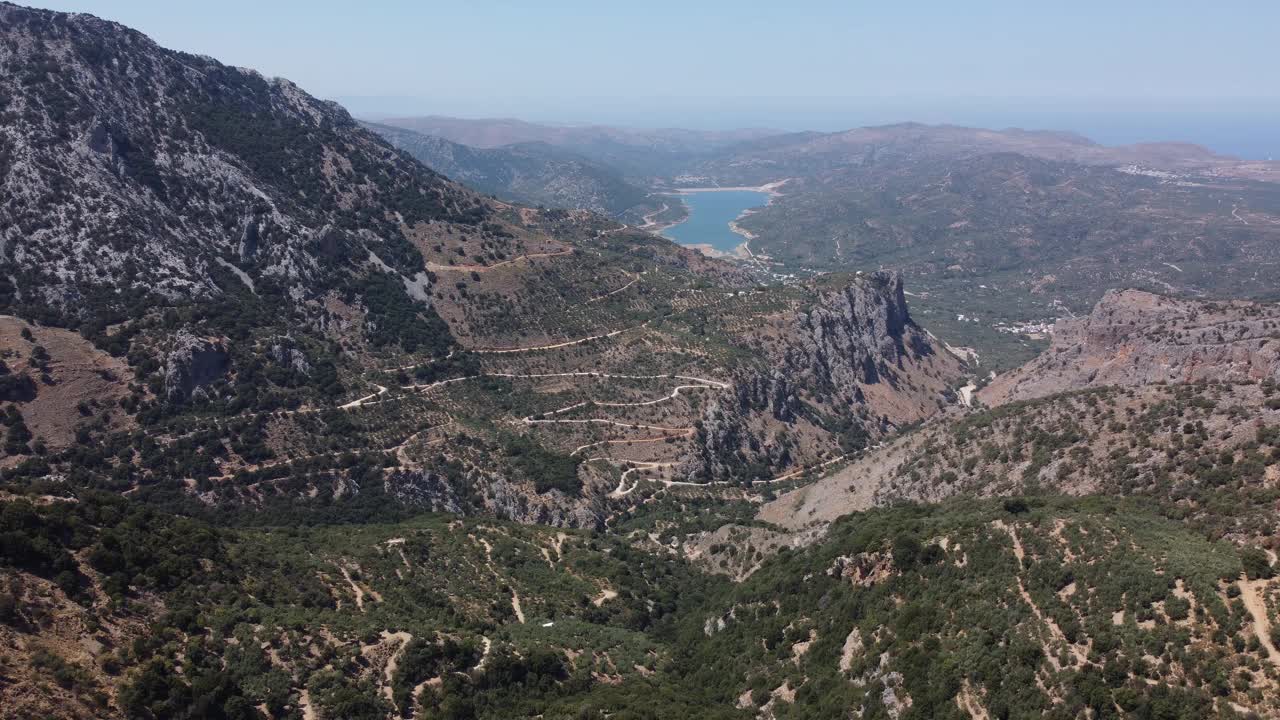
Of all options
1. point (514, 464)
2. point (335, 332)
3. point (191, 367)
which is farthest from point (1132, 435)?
point (335, 332)

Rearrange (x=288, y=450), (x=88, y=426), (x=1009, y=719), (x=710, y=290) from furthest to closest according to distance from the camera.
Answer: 1. (x=710, y=290)
2. (x=288, y=450)
3. (x=88, y=426)
4. (x=1009, y=719)

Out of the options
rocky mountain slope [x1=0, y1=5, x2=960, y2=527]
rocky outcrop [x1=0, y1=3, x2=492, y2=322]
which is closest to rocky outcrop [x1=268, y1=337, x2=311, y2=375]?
rocky mountain slope [x1=0, y1=5, x2=960, y2=527]

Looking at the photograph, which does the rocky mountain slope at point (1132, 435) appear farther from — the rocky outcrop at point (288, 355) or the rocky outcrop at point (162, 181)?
the rocky outcrop at point (162, 181)

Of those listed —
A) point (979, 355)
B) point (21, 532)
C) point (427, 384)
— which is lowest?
point (979, 355)

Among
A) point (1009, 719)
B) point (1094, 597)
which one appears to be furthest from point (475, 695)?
point (1094, 597)

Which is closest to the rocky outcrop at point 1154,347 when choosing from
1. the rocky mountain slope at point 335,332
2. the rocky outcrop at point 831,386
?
the rocky outcrop at point 831,386

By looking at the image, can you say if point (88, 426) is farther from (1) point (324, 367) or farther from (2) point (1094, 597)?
(2) point (1094, 597)

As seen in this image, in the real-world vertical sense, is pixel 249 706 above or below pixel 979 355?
above
